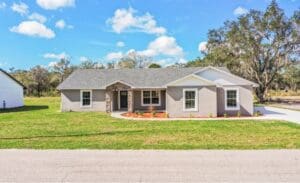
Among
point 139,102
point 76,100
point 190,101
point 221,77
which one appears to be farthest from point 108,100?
point 221,77

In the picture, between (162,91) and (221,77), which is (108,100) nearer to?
(162,91)

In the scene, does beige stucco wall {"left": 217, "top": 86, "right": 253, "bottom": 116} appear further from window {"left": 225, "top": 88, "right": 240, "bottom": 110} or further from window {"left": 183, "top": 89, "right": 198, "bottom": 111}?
window {"left": 183, "top": 89, "right": 198, "bottom": 111}

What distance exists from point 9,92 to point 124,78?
1444 centimetres

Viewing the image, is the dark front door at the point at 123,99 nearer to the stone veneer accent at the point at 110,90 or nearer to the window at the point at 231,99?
the stone veneer accent at the point at 110,90

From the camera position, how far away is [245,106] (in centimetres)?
2303

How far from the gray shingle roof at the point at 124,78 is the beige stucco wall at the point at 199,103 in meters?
5.01

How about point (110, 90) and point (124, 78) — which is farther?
point (124, 78)

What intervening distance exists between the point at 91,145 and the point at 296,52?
3745 centimetres
